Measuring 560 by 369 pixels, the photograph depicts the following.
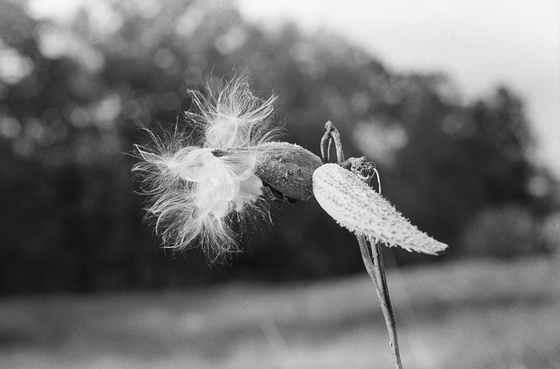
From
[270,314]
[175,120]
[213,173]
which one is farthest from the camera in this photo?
[175,120]

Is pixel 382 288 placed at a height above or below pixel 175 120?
below

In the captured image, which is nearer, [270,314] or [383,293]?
[383,293]

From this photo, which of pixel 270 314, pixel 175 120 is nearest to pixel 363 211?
pixel 270 314

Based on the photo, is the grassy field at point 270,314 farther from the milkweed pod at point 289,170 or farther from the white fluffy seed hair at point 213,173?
the milkweed pod at point 289,170

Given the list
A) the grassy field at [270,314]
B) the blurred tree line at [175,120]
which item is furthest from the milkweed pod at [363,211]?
the blurred tree line at [175,120]

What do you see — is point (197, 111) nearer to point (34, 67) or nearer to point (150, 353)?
point (150, 353)

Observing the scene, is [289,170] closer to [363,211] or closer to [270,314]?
[363,211]
